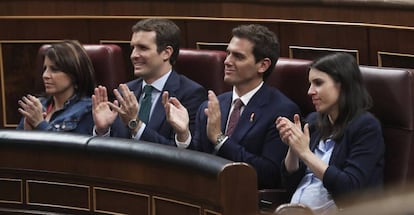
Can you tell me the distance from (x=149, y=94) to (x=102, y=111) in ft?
0.52

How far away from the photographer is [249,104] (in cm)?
191

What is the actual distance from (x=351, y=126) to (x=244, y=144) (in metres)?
0.29

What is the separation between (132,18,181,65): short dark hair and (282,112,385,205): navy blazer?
66 cm

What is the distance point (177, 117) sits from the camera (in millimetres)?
1930

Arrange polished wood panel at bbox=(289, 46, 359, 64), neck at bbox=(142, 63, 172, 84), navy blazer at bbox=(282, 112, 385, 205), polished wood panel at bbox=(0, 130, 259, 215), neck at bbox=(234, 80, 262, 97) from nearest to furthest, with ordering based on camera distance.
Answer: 1. polished wood panel at bbox=(0, 130, 259, 215)
2. navy blazer at bbox=(282, 112, 385, 205)
3. neck at bbox=(234, 80, 262, 97)
4. neck at bbox=(142, 63, 172, 84)
5. polished wood panel at bbox=(289, 46, 359, 64)

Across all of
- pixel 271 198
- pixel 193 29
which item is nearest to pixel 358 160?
pixel 271 198

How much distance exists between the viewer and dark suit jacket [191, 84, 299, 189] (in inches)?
71.6

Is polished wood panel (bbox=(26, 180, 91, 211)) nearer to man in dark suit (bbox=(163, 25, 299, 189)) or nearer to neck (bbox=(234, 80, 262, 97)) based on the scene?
man in dark suit (bbox=(163, 25, 299, 189))

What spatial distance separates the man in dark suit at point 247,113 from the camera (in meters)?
1.83

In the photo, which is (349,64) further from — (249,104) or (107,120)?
(107,120)

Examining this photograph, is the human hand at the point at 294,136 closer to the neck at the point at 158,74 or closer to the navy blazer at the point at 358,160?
the navy blazer at the point at 358,160

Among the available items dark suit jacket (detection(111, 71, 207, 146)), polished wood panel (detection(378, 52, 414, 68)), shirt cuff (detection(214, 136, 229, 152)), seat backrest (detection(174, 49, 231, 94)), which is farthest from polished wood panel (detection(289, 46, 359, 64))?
shirt cuff (detection(214, 136, 229, 152))

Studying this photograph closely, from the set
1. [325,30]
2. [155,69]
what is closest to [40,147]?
[155,69]

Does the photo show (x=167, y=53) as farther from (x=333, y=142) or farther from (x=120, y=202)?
(x=333, y=142)
